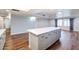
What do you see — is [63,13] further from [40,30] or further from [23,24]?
[23,24]

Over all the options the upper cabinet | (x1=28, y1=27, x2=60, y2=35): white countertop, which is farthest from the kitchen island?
the upper cabinet

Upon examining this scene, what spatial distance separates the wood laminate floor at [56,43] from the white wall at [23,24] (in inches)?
3.5

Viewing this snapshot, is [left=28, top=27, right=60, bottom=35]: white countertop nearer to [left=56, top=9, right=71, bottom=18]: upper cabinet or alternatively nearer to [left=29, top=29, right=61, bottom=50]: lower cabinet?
[left=29, top=29, right=61, bottom=50]: lower cabinet

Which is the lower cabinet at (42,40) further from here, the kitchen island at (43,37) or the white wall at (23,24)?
the white wall at (23,24)

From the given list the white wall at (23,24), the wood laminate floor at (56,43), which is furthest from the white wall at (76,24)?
the white wall at (23,24)

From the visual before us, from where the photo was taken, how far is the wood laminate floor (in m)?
1.23

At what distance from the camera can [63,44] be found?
4.13ft

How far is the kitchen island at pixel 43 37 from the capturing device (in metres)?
1.25

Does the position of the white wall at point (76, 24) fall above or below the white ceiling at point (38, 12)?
below

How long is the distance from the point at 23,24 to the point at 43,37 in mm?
362

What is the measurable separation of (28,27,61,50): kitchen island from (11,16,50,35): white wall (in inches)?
2.7
